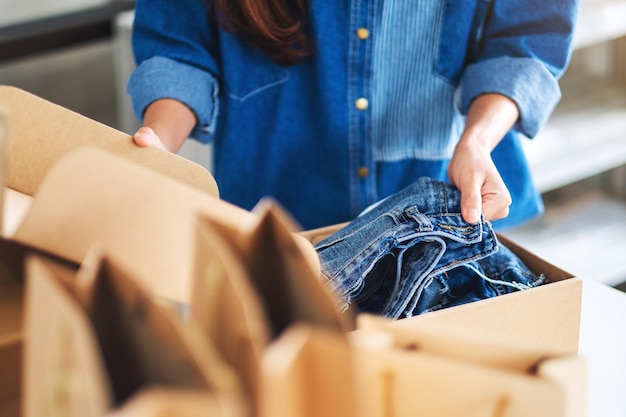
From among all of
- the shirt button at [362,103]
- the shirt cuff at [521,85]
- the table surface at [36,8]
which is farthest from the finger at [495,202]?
the table surface at [36,8]

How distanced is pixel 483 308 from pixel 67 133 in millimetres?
368

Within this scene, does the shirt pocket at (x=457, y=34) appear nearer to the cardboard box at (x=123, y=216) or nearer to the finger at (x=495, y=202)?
the finger at (x=495, y=202)

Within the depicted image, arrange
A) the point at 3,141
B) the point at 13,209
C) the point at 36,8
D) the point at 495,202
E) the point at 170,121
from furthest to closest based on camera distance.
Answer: the point at 36,8 < the point at 170,121 < the point at 495,202 < the point at 13,209 < the point at 3,141

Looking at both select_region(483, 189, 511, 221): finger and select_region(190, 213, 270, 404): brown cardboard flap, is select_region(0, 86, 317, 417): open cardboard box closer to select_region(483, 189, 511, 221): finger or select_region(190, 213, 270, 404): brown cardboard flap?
select_region(190, 213, 270, 404): brown cardboard flap

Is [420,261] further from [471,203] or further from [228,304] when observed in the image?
[228,304]

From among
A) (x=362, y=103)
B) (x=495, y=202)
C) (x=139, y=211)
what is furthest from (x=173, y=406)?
(x=362, y=103)

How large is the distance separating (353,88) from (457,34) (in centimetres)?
16

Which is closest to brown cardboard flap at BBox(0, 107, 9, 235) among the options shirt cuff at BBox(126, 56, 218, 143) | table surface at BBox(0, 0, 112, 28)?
shirt cuff at BBox(126, 56, 218, 143)

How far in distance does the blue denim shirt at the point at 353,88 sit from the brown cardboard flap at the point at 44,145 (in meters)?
0.40

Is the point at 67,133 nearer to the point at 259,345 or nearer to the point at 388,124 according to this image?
the point at 259,345

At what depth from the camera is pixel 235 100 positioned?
3.78ft

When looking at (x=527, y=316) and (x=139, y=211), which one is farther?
(x=527, y=316)

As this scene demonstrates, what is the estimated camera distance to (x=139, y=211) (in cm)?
49

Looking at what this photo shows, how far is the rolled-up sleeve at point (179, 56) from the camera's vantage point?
1043mm
